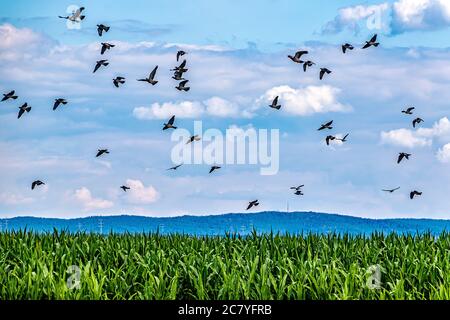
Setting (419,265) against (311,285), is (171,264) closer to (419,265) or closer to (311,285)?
(311,285)

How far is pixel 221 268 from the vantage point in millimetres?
12523

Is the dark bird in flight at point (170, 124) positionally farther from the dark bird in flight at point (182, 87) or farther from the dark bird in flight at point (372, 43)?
the dark bird in flight at point (372, 43)

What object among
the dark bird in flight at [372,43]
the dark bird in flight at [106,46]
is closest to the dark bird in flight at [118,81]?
the dark bird in flight at [106,46]

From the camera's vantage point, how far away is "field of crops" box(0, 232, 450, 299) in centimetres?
1177

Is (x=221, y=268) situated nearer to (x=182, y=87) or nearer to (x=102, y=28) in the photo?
(x=182, y=87)

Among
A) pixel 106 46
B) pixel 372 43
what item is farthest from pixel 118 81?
pixel 372 43

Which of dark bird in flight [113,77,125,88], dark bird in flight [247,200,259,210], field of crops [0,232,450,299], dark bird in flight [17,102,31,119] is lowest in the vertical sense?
field of crops [0,232,450,299]

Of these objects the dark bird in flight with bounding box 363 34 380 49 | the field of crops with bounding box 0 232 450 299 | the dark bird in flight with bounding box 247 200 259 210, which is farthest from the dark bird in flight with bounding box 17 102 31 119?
the dark bird in flight with bounding box 363 34 380 49

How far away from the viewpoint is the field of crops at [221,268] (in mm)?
11766

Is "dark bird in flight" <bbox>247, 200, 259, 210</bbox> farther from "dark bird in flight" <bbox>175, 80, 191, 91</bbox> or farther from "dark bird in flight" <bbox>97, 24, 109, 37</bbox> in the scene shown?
"dark bird in flight" <bbox>97, 24, 109, 37</bbox>
